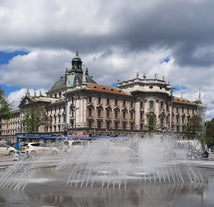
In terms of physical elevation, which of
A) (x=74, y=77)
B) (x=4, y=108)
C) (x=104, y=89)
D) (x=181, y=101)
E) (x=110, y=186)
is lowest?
(x=110, y=186)

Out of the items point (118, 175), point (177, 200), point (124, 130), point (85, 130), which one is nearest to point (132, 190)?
point (177, 200)

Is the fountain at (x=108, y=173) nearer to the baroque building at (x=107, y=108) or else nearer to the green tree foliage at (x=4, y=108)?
the green tree foliage at (x=4, y=108)

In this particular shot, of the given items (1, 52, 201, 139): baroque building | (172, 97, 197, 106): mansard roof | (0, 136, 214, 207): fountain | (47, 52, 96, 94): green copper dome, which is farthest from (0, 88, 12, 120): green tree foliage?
(172, 97, 197, 106): mansard roof

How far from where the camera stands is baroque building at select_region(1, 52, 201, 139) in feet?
296

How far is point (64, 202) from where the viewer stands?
37.8 feet

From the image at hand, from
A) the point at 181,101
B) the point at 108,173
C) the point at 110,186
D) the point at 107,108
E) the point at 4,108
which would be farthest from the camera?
the point at 181,101

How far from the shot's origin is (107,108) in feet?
313

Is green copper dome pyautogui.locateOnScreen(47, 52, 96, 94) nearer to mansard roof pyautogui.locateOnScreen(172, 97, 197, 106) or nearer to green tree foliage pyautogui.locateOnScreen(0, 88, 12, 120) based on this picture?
mansard roof pyautogui.locateOnScreen(172, 97, 197, 106)

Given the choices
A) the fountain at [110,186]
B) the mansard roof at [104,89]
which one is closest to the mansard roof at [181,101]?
the mansard roof at [104,89]

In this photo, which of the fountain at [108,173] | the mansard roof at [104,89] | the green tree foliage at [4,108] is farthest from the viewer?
the mansard roof at [104,89]

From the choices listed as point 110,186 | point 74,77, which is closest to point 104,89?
point 74,77

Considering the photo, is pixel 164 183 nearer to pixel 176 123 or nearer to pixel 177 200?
pixel 177 200

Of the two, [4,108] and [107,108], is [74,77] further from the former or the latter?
[4,108]

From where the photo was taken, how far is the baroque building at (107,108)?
90.2 m
